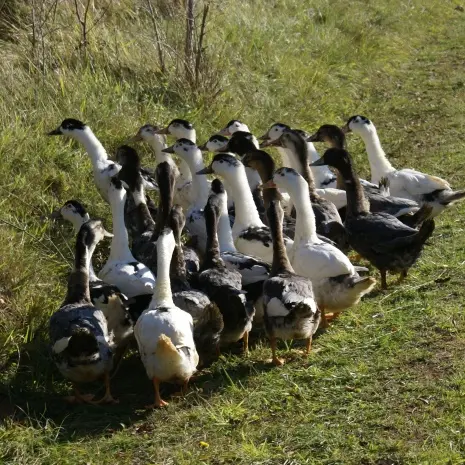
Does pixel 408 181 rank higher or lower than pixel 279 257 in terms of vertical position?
higher

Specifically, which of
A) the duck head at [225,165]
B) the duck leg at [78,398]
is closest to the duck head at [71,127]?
the duck head at [225,165]

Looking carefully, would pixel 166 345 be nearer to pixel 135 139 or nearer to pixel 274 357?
pixel 274 357

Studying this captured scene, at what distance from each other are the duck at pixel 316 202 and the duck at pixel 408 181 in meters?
0.77

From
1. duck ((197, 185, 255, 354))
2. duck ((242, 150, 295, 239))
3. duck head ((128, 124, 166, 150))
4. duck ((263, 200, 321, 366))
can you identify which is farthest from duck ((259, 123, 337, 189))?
duck ((263, 200, 321, 366))

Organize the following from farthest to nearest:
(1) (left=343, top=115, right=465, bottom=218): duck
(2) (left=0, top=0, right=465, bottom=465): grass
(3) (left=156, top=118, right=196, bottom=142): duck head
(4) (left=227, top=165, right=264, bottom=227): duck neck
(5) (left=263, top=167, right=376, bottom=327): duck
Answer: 1. (3) (left=156, top=118, right=196, bottom=142): duck head
2. (1) (left=343, top=115, right=465, bottom=218): duck
3. (4) (left=227, top=165, right=264, bottom=227): duck neck
4. (5) (left=263, top=167, right=376, bottom=327): duck
5. (2) (left=0, top=0, right=465, bottom=465): grass

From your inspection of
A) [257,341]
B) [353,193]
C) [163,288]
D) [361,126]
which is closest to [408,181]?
[361,126]

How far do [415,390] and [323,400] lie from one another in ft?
1.69

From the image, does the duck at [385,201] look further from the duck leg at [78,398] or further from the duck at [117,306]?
the duck leg at [78,398]

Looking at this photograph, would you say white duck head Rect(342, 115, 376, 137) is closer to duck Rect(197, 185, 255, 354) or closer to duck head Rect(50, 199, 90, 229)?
duck Rect(197, 185, 255, 354)

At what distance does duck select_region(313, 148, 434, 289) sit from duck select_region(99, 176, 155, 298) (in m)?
1.71

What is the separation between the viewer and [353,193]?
7.52 m

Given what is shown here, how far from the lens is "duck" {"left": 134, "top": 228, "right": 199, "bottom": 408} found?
17.3 ft

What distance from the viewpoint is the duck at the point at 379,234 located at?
686cm

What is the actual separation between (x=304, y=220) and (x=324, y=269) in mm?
505
